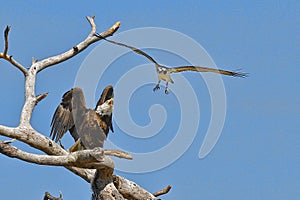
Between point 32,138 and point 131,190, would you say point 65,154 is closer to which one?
point 32,138

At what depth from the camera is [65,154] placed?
8352mm

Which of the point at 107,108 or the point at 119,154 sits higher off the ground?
the point at 107,108

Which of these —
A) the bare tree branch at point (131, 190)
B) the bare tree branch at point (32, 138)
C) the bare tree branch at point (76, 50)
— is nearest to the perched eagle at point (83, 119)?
the bare tree branch at point (76, 50)

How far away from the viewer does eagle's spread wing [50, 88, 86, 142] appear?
11125 millimetres

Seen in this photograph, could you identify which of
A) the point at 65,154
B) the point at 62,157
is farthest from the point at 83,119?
the point at 62,157

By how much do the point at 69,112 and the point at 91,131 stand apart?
401mm

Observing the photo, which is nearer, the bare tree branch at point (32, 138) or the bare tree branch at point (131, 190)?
the bare tree branch at point (32, 138)

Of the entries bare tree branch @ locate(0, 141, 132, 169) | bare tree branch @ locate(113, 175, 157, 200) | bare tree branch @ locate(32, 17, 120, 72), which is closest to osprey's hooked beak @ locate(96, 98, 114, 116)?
bare tree branch @ locate(32, 17, 120, 72)

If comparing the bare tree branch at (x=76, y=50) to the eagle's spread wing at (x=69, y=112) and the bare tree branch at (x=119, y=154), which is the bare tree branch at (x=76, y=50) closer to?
the bare tree branch at (x=119, y=154)

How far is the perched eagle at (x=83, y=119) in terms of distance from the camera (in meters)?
11.1

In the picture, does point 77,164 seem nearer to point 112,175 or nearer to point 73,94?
point 112,175

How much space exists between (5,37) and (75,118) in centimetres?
296

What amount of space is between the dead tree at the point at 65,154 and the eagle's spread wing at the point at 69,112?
1.94 meters

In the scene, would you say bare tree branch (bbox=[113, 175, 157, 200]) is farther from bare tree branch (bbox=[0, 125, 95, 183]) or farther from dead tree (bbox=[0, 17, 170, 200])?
bare tree branch (bbox=[0, 125, 95, 183])
